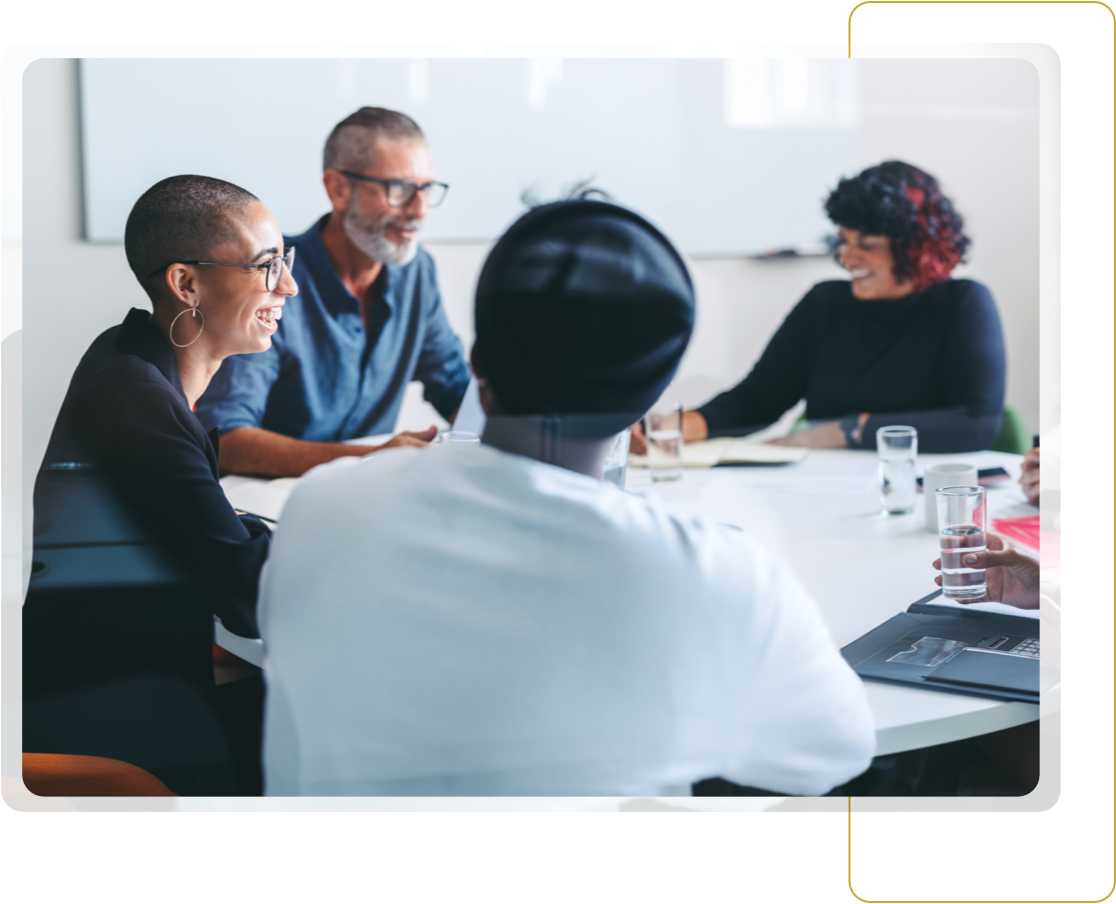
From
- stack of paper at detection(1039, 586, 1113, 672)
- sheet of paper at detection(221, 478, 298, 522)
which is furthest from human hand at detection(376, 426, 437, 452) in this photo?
stack of paper at detection(1039, 586, 1113, 672)

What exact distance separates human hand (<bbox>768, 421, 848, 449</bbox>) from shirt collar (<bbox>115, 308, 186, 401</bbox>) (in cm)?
111

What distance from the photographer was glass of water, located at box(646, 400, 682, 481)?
1.70 m

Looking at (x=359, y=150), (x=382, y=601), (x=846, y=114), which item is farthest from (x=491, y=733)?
(x=846, y=114)

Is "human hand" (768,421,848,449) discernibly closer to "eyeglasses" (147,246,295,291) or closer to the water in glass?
the water in glass

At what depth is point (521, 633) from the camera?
1361 mm

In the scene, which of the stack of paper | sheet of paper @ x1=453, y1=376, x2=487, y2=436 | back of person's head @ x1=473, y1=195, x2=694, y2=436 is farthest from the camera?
the stack of paper

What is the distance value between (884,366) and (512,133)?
2.67 feet

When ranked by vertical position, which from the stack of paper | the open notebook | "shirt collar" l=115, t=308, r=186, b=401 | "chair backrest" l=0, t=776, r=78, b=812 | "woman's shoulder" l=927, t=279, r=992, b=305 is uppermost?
"woman's shoulder" l=927, t=279, r=992, b=305

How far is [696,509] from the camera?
181 centimetres

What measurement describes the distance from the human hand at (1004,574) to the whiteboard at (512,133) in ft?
2.12

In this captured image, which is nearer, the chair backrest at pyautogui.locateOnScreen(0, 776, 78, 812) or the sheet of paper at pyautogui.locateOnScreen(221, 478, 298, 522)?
the sheet of paper at pyautogui.locateOnScreen(221, 478, 298, 522)

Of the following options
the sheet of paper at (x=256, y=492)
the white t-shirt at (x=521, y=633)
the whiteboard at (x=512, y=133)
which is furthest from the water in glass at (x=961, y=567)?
the sheet of paper at (x=256, y=492)

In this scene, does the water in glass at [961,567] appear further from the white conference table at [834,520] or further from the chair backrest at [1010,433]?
the chair backrest at [1010,433]
